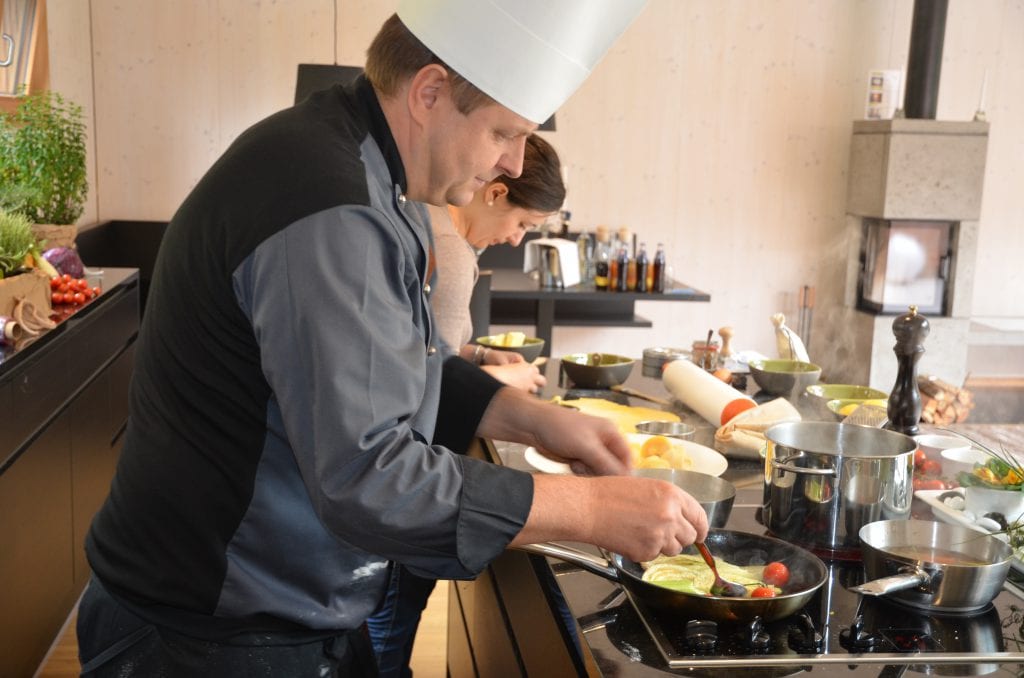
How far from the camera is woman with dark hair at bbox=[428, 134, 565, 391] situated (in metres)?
2.49

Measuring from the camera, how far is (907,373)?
1879 millimetres

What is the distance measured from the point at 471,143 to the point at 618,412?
1.02m

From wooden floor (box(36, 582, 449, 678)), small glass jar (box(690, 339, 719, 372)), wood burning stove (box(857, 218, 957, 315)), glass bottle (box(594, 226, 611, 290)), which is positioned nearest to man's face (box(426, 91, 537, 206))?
small glass jar (box(690, 339, 719, 372))

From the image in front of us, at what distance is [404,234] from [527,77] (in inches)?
A: 10.8

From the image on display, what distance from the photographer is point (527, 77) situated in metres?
1.24

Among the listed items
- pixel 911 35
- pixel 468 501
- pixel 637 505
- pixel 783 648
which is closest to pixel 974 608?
pixel 783 648

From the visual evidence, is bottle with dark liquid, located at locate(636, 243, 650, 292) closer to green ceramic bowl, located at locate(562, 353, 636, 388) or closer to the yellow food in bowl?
green ceramic bowl, located at locate(562, 353, 636, 388)

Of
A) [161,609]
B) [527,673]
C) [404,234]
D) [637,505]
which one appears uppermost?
[404,234]

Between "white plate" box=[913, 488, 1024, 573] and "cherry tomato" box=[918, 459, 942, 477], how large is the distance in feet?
0.40

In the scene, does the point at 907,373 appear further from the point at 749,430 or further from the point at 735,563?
the point at 735,563

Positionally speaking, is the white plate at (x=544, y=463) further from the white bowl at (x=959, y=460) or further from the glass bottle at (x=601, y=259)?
the glass bottle at (x=601, y=259)

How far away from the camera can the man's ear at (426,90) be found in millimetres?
1185

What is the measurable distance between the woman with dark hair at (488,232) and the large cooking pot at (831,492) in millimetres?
960

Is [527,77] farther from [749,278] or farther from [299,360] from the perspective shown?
[749,278]
